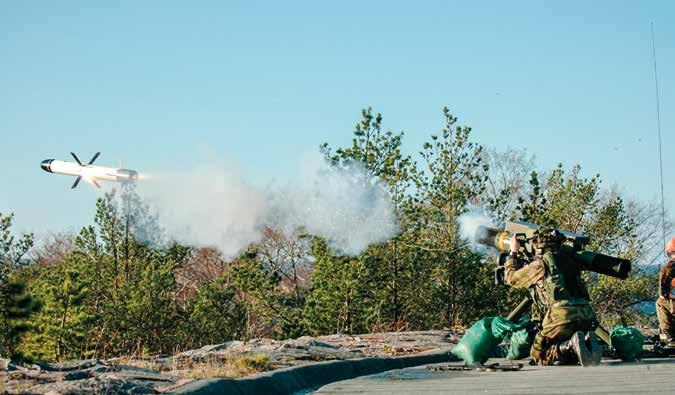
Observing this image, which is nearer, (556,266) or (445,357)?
(556,266)

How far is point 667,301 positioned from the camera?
17.9 m

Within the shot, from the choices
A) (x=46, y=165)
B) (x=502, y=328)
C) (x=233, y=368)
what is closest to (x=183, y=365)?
(x=233, y=368)

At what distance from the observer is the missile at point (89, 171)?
36094 millimetres

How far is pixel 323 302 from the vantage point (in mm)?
34438

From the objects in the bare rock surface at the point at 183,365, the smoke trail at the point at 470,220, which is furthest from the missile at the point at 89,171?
the bare rock surface at the point at 183,365

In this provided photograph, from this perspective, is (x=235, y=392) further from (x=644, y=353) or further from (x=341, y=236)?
(x=341, y=236)

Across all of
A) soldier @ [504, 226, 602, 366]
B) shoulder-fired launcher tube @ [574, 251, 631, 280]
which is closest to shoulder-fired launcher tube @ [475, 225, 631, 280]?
shoulder-fired launcher tube @ [574, 251, 631, 280]

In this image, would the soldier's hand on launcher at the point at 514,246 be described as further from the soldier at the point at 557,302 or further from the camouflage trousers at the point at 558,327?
the camouflage trousers at the point at 558,327

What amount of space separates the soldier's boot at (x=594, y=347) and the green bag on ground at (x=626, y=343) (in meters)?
1.32

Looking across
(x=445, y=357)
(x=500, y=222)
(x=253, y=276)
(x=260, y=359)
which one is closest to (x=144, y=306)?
(x=253, y=276)

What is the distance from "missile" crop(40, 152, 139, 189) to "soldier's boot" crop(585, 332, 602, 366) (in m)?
23.9

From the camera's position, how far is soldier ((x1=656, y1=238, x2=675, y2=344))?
17625mm

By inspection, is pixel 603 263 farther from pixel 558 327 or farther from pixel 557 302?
pixel 558 327

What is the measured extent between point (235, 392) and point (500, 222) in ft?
103
